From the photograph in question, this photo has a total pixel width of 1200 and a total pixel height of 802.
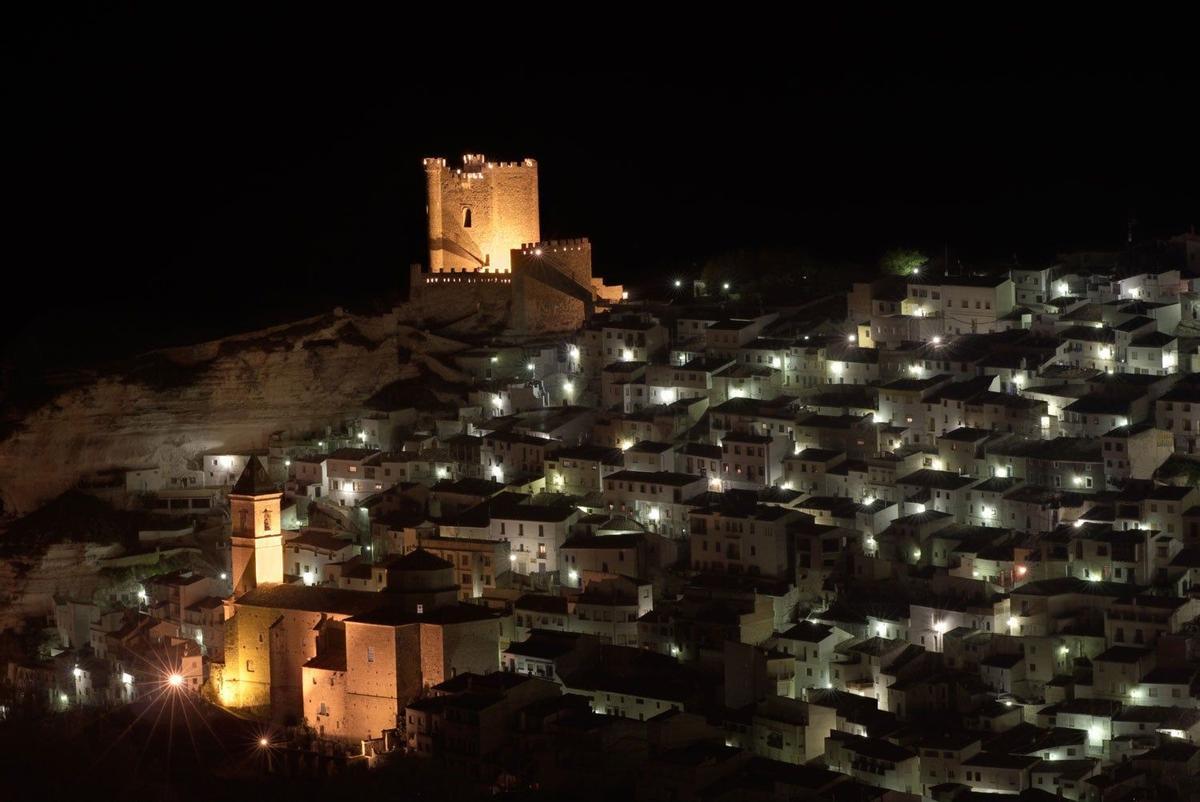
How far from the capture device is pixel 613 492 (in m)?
42.1

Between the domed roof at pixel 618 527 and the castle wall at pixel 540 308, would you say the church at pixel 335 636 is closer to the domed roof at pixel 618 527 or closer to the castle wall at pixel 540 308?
the domed roof at pixel 618 527

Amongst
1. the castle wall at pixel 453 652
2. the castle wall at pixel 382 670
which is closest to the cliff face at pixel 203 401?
the castle wall at pixel 382 670

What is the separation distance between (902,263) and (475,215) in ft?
24.2

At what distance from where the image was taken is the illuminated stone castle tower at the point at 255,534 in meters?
39.8

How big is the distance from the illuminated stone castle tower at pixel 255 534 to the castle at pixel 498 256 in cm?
838

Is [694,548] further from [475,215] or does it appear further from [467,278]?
[475,215]

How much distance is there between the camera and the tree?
1930 inches

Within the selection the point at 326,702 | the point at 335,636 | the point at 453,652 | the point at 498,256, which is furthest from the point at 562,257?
the point at 326,702

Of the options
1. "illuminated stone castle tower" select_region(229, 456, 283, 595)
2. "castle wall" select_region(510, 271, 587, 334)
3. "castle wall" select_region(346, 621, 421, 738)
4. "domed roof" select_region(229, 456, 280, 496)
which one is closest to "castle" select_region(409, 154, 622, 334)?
"castle wall" select_region(510, 271, 587, 334)

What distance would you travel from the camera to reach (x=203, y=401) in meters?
45.7

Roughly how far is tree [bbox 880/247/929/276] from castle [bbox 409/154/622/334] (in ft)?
15.7

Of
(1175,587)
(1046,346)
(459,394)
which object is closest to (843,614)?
(1175,587)

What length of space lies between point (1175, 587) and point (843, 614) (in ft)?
14.2

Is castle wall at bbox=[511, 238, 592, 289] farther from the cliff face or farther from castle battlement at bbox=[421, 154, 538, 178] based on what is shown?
the cliff face
